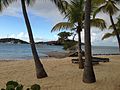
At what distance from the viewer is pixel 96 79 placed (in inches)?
520

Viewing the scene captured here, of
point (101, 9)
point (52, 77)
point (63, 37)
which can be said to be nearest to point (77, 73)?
point (52, 77)

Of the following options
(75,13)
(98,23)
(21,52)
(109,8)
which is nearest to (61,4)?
(75,13)

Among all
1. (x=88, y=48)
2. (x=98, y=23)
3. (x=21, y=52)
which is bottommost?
(x=21, y=52)

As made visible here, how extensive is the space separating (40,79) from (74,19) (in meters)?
4.50

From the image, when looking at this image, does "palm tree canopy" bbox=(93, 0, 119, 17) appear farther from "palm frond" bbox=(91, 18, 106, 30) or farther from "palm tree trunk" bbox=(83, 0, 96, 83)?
"palm tree trunk" bbox=(83, 0, 96, 83)

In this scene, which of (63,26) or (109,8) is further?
(109,8)

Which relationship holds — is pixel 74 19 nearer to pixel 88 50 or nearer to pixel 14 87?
pixel 88 50

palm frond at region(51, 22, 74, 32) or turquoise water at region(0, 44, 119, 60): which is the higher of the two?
palm frond at region(51, 22, 74, 32)

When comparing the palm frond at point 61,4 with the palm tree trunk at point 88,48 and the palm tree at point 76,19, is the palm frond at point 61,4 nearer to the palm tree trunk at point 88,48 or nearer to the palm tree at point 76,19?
the palm tree at point 76,19

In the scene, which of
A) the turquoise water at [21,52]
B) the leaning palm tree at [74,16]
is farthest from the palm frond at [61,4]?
the turquoise water at [21,52]

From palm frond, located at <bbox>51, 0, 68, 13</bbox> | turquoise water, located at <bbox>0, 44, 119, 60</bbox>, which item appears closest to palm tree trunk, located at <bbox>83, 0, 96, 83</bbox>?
palm frond, located at <bbox>51, 0, 68, 13</bbox>

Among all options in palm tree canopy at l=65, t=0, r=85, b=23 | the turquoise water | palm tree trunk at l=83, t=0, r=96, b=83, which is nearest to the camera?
palm tree trunk at l=83, t=0, r=96, b=83

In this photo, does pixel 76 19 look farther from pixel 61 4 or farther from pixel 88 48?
pixel 88 48

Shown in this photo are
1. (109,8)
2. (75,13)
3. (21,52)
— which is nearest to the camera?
(75,13)
